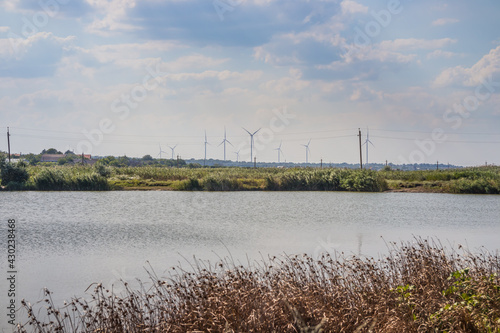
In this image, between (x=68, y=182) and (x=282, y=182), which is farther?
(x=282, y=182)

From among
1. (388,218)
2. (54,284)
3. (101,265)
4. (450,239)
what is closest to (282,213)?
(388,218)

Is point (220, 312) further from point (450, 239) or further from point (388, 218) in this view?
point (388, 218)

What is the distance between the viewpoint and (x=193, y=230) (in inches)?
1028

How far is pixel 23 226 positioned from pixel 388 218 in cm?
2283

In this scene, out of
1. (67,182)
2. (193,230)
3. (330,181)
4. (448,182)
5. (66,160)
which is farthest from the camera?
(66,160)

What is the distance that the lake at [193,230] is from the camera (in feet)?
53.9

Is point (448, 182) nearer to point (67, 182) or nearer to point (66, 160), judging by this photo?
point (67, 182)

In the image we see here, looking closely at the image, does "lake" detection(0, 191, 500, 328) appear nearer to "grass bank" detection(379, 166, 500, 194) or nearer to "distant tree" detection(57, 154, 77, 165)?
"grass bank" detection(379, 166, 500, 194)

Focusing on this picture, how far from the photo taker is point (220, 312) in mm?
8117

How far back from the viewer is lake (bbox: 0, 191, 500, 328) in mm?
16422

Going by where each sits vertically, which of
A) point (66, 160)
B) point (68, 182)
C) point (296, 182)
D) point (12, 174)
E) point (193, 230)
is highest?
point (66, 160)

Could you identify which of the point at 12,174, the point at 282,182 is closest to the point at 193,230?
the point at 282,182

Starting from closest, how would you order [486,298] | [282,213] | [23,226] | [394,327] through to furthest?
[394,327] < [486,298] < [23,226] < [282,213]

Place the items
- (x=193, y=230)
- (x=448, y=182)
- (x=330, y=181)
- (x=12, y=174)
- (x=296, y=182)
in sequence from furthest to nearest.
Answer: (x=296, y=182) < (x=330, y=181) < (x=448, y=182) < (x=12, y=174) < (x=193, y=230)
